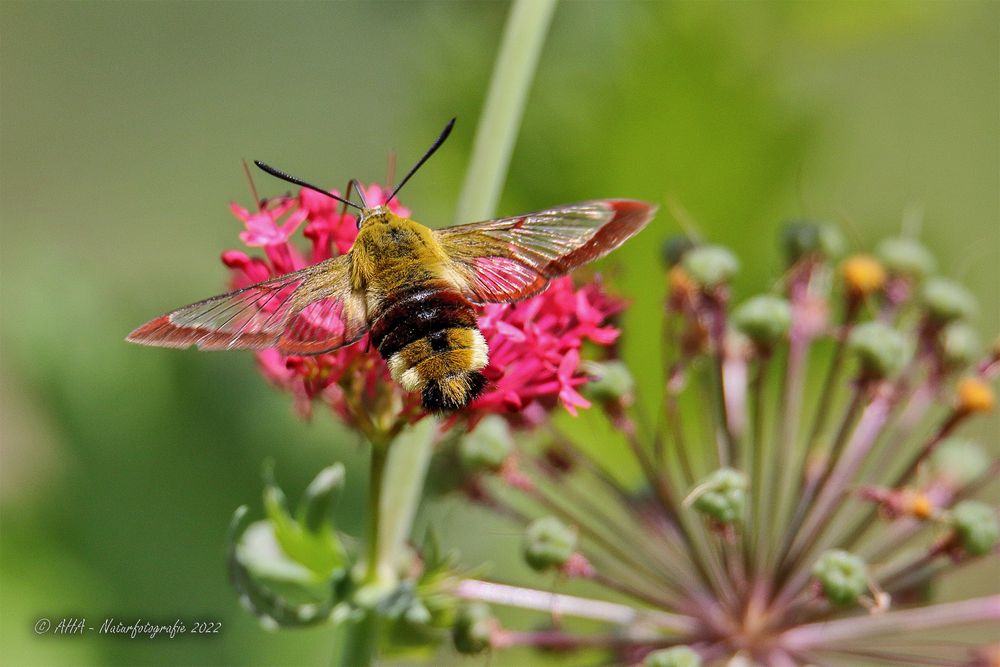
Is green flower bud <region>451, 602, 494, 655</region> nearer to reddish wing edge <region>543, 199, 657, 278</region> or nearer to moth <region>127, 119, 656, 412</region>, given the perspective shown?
moth <region>127, 119, 656, 412</region>

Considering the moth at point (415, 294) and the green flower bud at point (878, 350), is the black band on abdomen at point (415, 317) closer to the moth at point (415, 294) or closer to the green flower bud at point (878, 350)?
the moth at point (415, 294)

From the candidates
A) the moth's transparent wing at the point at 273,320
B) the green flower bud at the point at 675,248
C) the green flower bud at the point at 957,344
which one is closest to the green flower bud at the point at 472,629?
the moth's transparent wing at the point at 273,320

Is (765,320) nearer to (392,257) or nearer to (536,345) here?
(536,345)

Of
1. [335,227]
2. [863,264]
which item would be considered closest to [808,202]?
[863,264]

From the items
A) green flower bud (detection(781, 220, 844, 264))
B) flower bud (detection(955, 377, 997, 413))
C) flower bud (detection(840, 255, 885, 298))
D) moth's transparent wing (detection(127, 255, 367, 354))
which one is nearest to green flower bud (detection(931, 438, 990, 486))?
flower bud (detection(955, 377, 997, 413))

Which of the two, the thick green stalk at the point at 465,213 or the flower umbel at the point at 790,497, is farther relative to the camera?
the flower umbel at the point at 790,497

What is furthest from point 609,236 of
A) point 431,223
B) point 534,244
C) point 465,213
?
point 431,223
